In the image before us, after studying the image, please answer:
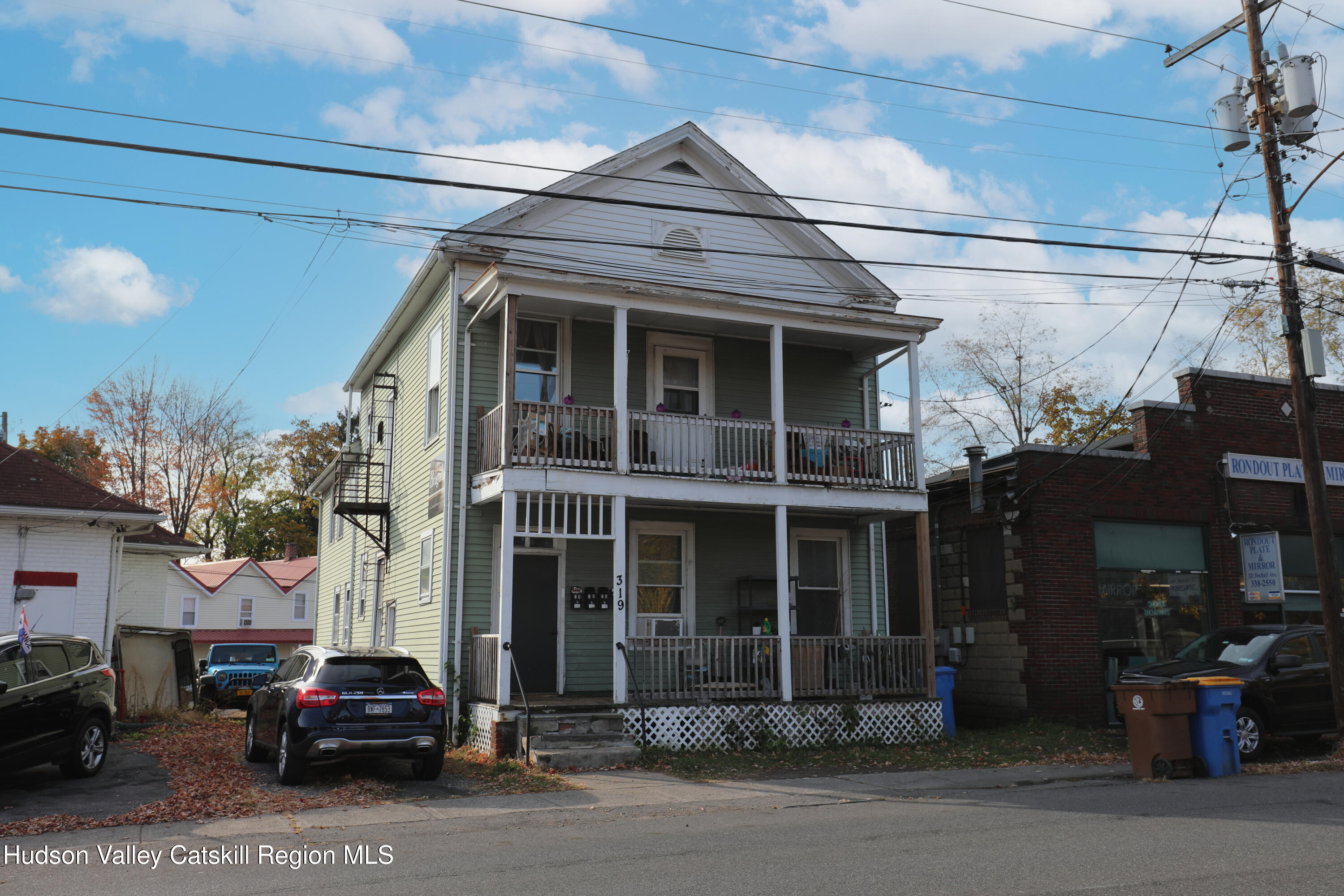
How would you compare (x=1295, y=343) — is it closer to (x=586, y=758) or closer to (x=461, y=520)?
(x=586, y=758)

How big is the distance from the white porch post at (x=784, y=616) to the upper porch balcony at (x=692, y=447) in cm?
99

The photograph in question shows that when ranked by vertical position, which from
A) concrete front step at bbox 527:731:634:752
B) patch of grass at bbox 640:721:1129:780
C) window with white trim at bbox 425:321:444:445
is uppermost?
window with white trim at bbox 425:321:444:445

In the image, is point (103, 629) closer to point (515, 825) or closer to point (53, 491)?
point (53, 491)

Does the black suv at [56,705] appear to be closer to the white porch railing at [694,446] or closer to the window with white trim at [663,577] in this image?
the white porch railing at [694,446]

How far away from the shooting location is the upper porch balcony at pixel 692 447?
1441 cm

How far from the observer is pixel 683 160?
18094 mm

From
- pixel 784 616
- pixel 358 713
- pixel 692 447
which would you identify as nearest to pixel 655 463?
pixel 692 447

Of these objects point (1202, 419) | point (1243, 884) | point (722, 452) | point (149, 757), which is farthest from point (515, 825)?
point (1202, 419)

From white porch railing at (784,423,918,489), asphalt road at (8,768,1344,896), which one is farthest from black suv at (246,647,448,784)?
white porch railing at (784,423,918,489)

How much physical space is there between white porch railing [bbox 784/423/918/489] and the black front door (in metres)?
4.06

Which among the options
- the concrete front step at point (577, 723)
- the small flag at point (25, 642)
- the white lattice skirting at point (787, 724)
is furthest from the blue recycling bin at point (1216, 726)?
the small flag at point (25, 642)

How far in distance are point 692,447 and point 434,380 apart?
443 centimetres

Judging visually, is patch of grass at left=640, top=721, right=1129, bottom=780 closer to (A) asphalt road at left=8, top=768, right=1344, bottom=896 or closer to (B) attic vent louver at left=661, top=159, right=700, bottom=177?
(A) asphalt road at left=8, top=768, right=1344, bottom=896

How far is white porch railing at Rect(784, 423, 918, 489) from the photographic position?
1605 cm
